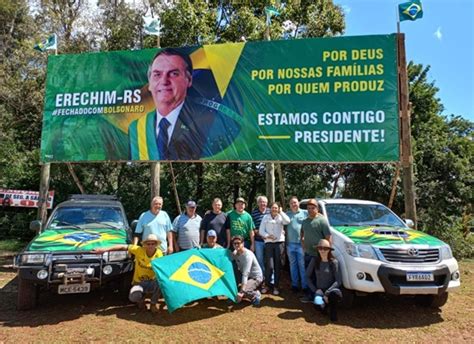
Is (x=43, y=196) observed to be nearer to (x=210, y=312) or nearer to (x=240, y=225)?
(x=240, y=225)

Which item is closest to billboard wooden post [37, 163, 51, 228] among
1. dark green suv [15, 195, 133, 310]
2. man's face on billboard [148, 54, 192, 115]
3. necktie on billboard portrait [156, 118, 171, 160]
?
necktie on billboard portrait [156, 118, 171, 160]

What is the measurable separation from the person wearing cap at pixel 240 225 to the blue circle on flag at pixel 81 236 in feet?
7.53

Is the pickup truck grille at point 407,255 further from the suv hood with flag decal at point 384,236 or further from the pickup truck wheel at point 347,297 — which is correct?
the pickup truck wheel at point 347,297

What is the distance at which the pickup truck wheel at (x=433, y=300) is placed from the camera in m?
5.95

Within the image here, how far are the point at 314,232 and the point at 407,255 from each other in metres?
1.45

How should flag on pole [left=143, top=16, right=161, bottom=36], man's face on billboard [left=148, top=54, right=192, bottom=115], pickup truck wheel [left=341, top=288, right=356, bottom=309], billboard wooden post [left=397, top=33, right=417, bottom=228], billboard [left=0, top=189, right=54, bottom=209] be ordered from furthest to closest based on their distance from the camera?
billboard [left=0, top=189, right=54, bottom=209] < flag on pole [left=143, top=16, right=161, bottom=36] < man's face on billboard [left=148, top=54, right=192, bottom=115] < billboard wooden post [left=397, top=33, right=417, bottom=228] < pickup truck wheel [left=341, top=288, right=356, bottom=309]

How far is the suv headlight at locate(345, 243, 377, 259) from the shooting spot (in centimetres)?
565

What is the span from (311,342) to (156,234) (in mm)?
3095

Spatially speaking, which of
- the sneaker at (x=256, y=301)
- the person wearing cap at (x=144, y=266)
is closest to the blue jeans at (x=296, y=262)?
the sneaker at (x=256, y=301)

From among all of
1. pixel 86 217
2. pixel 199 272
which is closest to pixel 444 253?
pixel 199 272

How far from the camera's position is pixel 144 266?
603cm

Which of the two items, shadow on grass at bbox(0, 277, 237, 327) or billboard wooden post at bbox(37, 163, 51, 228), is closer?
shadow on grass at bbox(0, 277, 237, 327)

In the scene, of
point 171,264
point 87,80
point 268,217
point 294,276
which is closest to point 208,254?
point 171,264

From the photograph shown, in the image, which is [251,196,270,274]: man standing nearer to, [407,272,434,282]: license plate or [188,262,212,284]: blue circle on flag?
[188,262,212,284]: blue circle on flag
